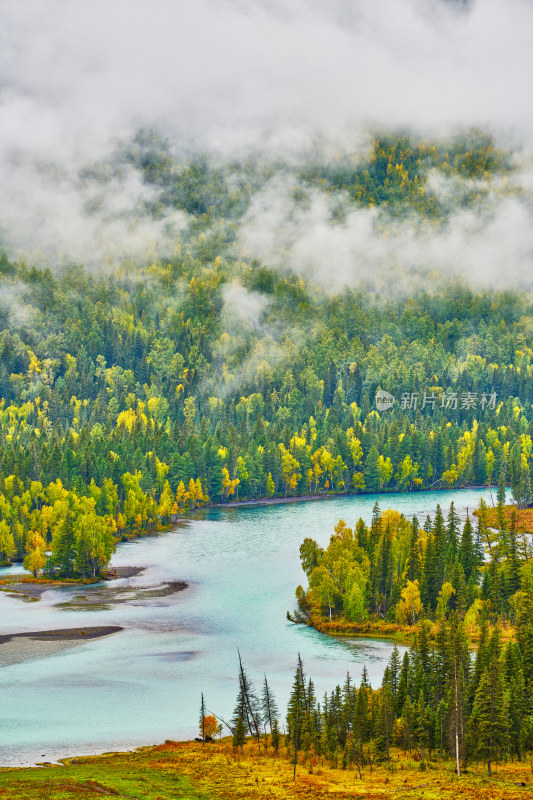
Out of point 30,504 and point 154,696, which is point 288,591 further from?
point 30,504

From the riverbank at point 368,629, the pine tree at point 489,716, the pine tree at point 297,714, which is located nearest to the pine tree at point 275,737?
the pine tree at point 297,714

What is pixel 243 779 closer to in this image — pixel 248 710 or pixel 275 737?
pixel 275 737

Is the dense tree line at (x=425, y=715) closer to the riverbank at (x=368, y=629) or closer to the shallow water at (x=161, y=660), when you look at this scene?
the shallow water at (x=161, y=660)

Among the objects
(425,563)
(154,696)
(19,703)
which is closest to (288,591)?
(425,563)

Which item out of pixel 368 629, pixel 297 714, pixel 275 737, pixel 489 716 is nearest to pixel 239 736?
pixel 275 737

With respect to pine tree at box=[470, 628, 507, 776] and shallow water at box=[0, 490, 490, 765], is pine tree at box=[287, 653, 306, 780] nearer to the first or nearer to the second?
shallow water at box=[0, 490, 490, 765]

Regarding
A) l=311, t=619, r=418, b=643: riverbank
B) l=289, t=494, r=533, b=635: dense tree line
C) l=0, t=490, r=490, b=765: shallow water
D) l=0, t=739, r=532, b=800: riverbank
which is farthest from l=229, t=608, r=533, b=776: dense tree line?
l=311, t=619, r=418, b=643: riverbank
